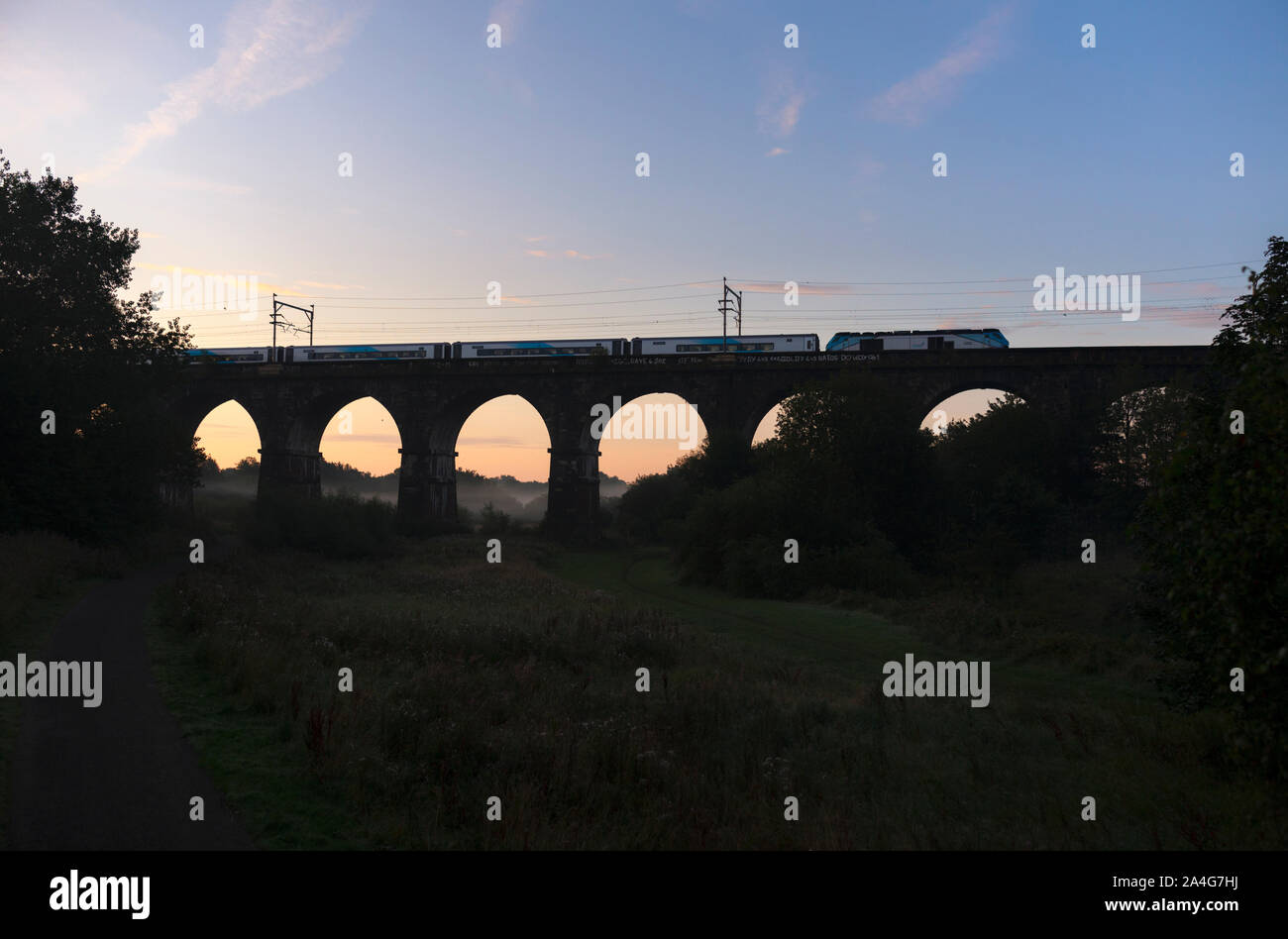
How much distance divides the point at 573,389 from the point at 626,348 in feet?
16.1

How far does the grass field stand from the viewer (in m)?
7.77

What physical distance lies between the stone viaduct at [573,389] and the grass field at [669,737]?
27.2m

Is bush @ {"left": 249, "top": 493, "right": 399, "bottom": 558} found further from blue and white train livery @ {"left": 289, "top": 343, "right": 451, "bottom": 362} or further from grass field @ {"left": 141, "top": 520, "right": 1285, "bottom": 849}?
grass field @ {"left": 141, "top": 520, "right": 1285, "bottom": 849}

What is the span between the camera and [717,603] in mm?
27828

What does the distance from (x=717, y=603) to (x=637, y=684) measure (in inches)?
557

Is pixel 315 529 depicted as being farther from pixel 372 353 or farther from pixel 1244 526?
pixel 1244 526

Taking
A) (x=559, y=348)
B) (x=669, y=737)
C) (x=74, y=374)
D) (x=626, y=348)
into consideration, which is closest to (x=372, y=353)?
(x=559, y=348)

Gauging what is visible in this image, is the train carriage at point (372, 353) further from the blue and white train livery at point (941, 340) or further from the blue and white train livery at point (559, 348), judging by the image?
the blue and white train livery at point (941, 340)

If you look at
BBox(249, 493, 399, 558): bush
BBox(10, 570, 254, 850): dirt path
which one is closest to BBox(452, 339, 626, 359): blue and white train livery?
BBox(249, 493, 399, 558): bush

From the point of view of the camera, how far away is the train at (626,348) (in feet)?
152

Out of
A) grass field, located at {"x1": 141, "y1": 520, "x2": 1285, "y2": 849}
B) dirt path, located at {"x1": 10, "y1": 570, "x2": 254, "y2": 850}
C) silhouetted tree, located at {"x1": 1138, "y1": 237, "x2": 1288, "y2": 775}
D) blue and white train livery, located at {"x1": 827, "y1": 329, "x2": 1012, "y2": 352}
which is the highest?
blue and white train livery, located at {"x1": 827, "y1": 329, "x2": 1012, "y2": 352}

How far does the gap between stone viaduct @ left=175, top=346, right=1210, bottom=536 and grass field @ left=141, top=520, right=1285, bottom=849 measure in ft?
89.3
